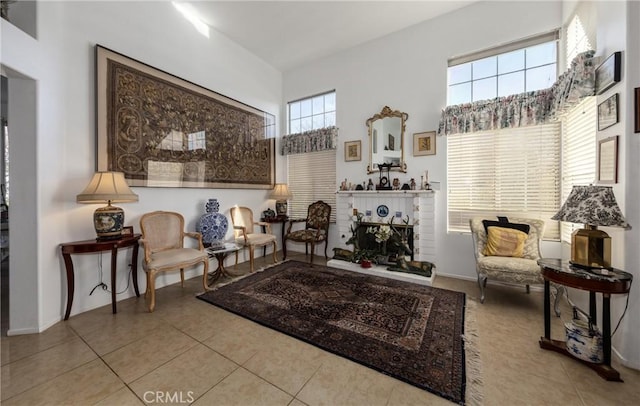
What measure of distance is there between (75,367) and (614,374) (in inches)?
140

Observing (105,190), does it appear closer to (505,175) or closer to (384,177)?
(384,177)

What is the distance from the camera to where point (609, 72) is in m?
1.79

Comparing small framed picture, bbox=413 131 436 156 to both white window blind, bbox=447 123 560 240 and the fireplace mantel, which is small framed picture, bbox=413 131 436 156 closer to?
white window blind, bbox=447 123 560 240

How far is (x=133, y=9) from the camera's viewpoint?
9.27 ft

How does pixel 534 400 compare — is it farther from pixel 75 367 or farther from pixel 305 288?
pixel 75 367

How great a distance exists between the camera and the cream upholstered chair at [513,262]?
2338 mm

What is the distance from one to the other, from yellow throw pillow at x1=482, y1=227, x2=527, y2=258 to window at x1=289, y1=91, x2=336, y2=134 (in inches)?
124

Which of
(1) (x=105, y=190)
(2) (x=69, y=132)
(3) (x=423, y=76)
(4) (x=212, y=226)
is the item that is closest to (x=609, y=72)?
(3) (x=423, y=76)

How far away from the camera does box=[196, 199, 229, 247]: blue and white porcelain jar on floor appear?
328cm

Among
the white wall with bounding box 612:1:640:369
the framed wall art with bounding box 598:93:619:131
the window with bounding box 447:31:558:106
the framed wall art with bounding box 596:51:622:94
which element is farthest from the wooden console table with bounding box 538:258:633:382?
the window with bounding box 447:31:558:106

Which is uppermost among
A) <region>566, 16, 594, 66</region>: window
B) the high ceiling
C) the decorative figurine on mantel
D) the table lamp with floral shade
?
the high ceiling

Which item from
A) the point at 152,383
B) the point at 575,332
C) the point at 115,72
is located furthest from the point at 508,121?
the point at 115,72

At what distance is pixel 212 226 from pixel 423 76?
3.89 meters

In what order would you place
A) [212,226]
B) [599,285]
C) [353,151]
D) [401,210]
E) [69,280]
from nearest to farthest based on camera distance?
[599,285], [69,280], [212,226], [401,210], [353,151]
